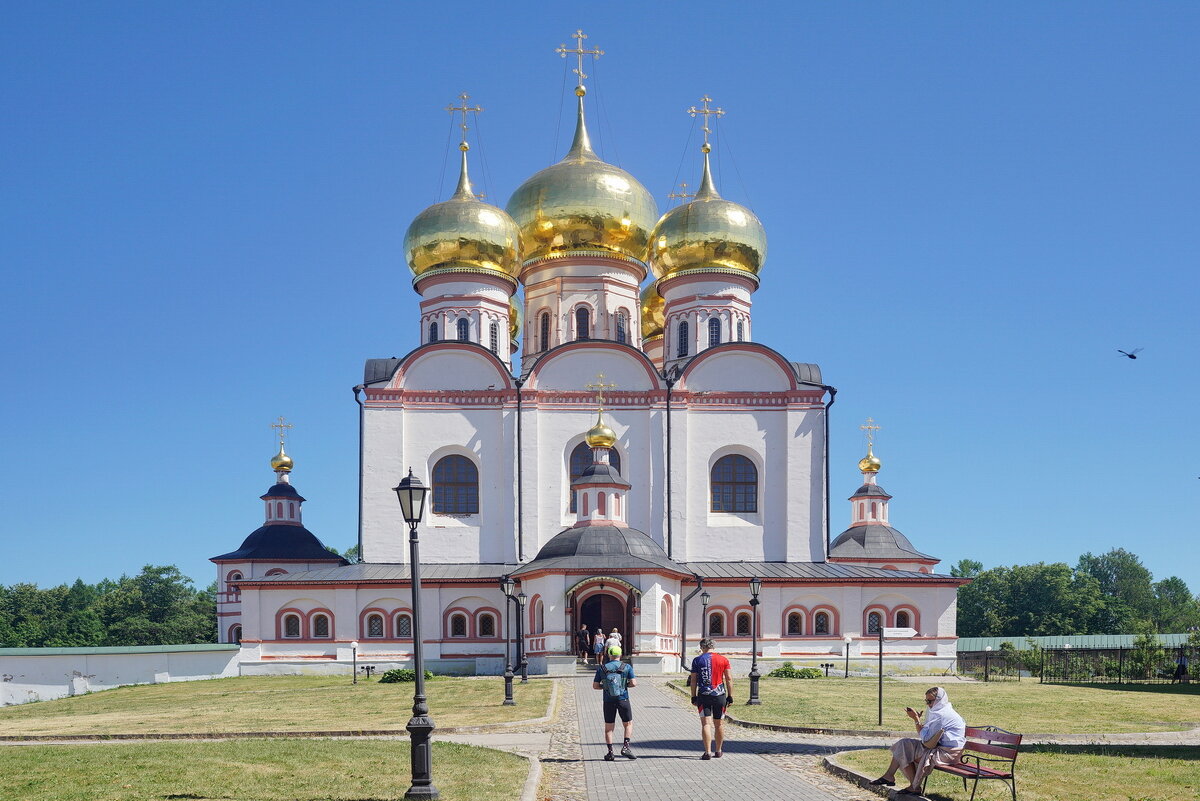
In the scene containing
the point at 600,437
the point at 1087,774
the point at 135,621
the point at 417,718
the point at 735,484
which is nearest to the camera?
the point at 417,718

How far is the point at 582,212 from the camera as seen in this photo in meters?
39.8

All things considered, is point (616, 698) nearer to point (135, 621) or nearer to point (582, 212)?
point (582, 212)

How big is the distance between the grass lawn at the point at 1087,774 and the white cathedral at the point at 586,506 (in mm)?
18406

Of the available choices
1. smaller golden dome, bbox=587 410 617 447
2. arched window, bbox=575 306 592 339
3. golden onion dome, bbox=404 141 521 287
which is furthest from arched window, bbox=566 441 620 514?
golden onion dome, bbox=404 141 521 287

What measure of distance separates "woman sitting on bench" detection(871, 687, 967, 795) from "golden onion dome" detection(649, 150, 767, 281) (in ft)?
97.3

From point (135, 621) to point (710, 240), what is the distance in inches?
1517

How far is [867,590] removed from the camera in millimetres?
34812

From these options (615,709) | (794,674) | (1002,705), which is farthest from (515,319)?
(615,709)

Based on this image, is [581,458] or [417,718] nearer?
[417,718]

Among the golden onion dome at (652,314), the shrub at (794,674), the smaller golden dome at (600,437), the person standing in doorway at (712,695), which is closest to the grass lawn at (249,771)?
the person standing in doorway at (712,695)

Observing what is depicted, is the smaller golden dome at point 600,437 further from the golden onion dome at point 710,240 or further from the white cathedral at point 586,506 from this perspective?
the golden onion dome at point 710,240

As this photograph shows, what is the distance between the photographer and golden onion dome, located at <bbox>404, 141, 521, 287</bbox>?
128 ft

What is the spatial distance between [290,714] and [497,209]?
23449 millimetres

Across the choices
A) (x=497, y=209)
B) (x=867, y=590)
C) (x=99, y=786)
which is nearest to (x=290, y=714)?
(x=99, y=786)
